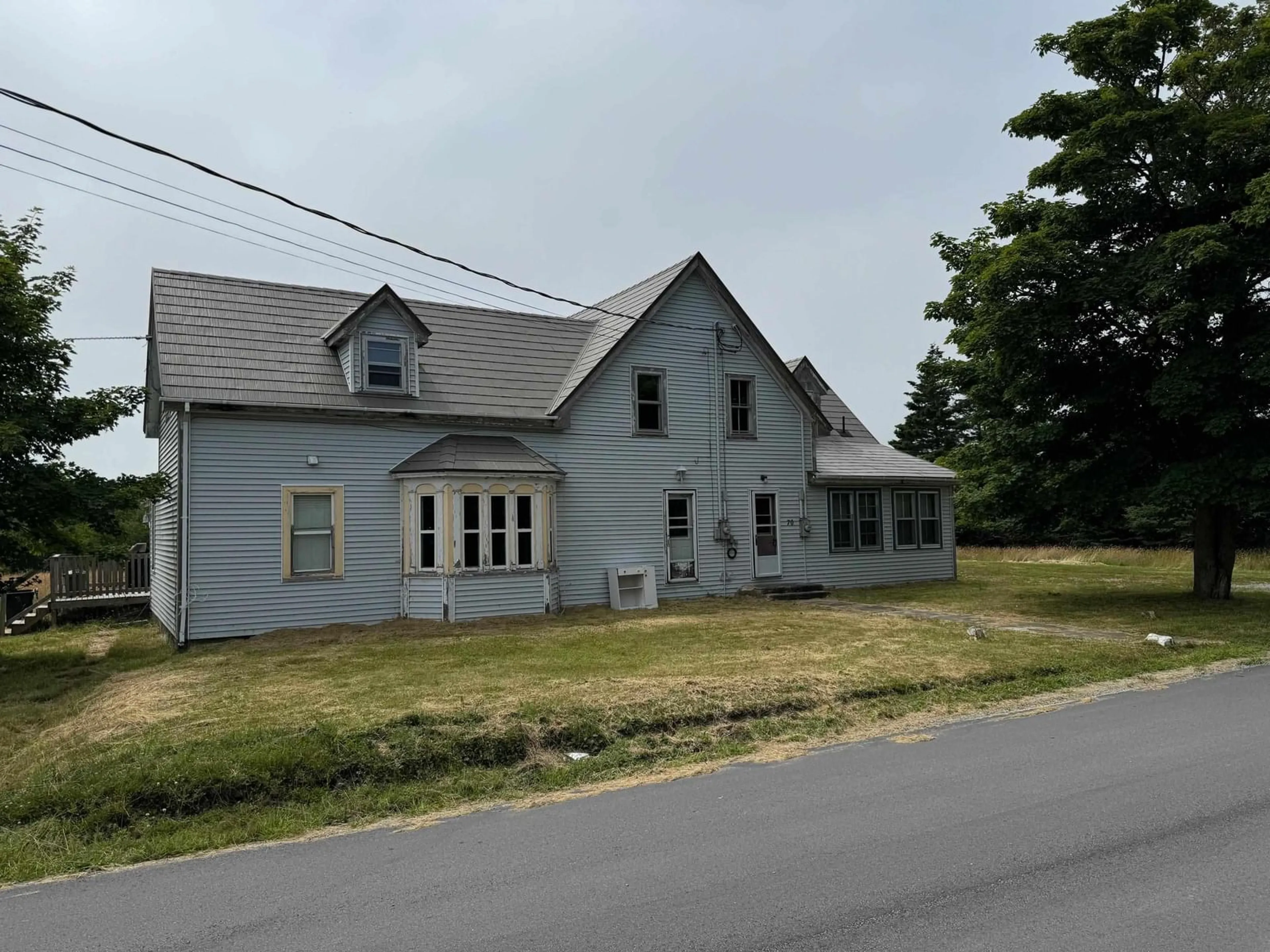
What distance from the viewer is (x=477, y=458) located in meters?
Answer: 17.0

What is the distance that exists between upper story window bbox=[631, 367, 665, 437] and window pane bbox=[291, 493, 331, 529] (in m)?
6.91

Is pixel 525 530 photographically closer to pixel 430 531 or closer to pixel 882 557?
pixel 430 531

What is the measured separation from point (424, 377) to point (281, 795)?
1212 centimetres

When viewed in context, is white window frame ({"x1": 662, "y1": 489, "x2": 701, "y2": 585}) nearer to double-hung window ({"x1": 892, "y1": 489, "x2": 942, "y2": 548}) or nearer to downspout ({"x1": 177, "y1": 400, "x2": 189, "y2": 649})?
double-hung window ({"x1": 892, "y1": 489, "x2": 942, "y2": 548})

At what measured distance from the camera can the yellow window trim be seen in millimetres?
15656

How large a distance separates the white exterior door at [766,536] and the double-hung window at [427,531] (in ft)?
26.6

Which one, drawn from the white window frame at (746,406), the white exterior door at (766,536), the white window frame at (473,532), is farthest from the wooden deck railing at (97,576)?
the white exterior door at (766,536)

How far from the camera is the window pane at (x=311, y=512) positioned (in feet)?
52.1

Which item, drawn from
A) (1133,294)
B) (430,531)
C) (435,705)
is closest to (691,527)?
(430,531)

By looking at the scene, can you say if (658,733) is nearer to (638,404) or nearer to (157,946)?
(157,946)

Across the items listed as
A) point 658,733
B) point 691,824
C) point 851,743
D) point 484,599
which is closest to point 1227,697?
point 851,743

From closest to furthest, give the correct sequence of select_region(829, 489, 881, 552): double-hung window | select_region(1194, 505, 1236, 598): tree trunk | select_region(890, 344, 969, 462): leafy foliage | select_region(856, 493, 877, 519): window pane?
1. select_region(1194, 505, 1236, 598): tree trunk
2. select_region(829, 489, 881, 552): double-hung window
3. select_region(856, 493, 877, 519): window pane
4. select_region(890, 344, 969, 462): leafy foliage

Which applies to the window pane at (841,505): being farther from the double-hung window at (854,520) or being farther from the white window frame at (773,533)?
the white window frame at (773,533)

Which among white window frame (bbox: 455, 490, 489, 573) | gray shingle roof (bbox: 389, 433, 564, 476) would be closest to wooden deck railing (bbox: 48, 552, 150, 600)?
gray shingle roof (bbox: 389, 433, 564, 476)
